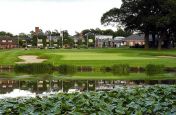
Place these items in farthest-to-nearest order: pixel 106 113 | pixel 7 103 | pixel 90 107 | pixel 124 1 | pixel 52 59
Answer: pixel 124 1, pixel 52 59, pixel 7 103, pixel 90 107, pixel 106 113

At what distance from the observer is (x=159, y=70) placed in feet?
187

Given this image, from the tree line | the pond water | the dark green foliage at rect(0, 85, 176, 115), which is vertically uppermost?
the tree line

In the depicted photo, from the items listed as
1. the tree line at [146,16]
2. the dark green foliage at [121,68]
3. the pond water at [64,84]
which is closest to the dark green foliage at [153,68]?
the dark green foliage at [121,68]

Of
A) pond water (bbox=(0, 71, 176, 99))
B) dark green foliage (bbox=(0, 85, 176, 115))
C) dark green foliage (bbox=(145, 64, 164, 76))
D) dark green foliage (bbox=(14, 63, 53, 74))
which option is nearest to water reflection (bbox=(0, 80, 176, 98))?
pond water (bbox=(0, 71, 176, 99))

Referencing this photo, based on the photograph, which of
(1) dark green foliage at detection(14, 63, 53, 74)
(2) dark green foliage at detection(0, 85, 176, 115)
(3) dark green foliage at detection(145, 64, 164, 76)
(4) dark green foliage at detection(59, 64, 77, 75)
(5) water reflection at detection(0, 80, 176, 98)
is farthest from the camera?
(1) dark green foliage at detection(14, 63, 53, 74)

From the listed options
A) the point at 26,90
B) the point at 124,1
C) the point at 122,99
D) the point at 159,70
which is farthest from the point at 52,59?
the point at 122,99

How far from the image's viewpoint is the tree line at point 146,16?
9844 cm

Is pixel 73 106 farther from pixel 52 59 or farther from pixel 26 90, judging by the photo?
pixel 52 59

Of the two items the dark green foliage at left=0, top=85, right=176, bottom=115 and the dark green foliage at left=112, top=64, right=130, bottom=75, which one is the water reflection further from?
the dark green foliage at left=112, top=64, right=130, bottom=75

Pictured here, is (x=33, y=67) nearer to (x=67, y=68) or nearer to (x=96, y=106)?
(x=67, y=68)

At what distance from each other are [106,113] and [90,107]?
1.96 m

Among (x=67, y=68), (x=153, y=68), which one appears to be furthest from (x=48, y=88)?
(x=153, y=68)

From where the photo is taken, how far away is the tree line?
323 ft

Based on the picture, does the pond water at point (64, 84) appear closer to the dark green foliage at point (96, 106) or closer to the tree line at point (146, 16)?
the dark green foliage at point (96, 106)
